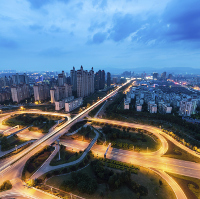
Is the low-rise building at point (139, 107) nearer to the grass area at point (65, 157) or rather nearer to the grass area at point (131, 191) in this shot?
the grass area at point (131, 191)

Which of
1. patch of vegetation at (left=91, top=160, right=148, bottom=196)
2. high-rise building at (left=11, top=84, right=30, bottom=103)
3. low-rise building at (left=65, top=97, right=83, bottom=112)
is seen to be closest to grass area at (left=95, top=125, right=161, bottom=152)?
patch of vegetation at (left=91, top=160, right=148, bottom=196)

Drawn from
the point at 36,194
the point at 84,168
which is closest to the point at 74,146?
the point at 84,168

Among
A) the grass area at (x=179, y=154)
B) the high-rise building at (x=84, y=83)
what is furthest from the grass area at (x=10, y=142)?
the high-rise building at (x=84, y=83)

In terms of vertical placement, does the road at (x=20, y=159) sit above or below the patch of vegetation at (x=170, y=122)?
below

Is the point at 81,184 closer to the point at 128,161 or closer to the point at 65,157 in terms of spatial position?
the point at 65,157

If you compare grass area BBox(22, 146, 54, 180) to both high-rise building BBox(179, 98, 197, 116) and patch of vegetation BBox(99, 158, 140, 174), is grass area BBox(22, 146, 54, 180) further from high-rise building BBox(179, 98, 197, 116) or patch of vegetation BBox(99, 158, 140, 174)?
high-rise building BBox(179, 98, 197, 116)

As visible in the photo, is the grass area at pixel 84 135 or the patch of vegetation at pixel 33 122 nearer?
the grass area at pixel 84 135

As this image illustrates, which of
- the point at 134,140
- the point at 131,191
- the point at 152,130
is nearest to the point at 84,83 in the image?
the point at 152,130
